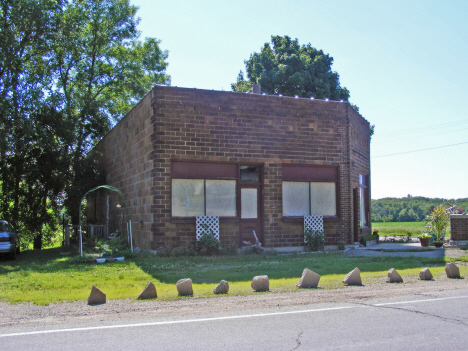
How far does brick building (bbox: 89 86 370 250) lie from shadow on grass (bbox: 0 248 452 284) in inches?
58.4

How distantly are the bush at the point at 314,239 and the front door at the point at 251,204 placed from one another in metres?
1.77

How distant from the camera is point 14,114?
22.5 meters

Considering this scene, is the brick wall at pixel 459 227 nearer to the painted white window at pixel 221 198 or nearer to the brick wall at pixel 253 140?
the brick wall at pixel 253 140

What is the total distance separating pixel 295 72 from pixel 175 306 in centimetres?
3108

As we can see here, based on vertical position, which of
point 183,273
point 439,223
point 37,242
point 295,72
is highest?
point 295,72

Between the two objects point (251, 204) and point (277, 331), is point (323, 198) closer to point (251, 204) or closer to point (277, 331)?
point (251, 204)

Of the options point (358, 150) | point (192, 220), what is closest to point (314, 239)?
point (192, 220)

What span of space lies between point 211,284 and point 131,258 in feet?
19.3

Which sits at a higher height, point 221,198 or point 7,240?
point 221,198

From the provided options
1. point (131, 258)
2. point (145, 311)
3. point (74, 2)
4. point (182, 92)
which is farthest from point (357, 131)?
point (74, 2)

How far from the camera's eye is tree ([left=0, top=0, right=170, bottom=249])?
75.7ft

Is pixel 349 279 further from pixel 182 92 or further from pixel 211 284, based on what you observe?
pixel 182 92

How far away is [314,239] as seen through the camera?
17.8m

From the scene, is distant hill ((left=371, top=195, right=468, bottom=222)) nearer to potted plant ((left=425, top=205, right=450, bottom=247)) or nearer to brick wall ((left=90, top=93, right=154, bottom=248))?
potted plant ((left=425, top=205, right=450, bottom=247))
